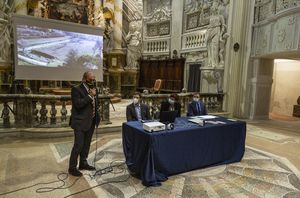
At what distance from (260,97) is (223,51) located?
2.05 meters

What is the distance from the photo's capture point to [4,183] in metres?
2.99

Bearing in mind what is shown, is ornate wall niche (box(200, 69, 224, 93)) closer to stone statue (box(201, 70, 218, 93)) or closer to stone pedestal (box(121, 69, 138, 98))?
stone statue (box(201, 70, 218, 93))

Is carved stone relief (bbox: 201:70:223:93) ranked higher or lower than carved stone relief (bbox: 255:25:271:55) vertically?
lower

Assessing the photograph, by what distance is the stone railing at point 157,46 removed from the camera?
1170 cm

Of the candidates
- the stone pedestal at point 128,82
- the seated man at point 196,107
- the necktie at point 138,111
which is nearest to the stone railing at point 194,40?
the stone pedestal at point 128,82

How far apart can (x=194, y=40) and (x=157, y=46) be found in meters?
2.40

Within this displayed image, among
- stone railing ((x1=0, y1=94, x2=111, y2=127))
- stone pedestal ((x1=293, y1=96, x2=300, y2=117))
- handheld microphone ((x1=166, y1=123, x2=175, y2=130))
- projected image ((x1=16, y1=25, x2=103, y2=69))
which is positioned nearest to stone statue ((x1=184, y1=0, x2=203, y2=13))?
projected image ((x1=16, y1=25, x2=103, y2=69))

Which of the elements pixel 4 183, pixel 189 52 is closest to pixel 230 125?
pixel 4 183

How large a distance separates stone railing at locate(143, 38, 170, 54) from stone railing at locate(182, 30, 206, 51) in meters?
1.11

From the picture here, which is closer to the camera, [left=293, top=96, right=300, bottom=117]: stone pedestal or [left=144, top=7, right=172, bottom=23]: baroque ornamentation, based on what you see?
[left=293, top=96, right=300, bottom=117]: stone pedestal

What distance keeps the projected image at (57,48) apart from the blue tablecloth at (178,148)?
16.1 feet

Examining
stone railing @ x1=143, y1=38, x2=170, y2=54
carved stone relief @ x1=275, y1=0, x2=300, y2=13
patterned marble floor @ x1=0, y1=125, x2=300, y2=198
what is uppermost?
carved stone relief @ x1=275, y1=0, x2=300, y2=13

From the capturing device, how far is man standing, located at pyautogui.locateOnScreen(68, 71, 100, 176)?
312cm

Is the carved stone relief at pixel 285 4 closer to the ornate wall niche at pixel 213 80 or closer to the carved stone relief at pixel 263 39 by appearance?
the carved stone relief at pixel 263 39
